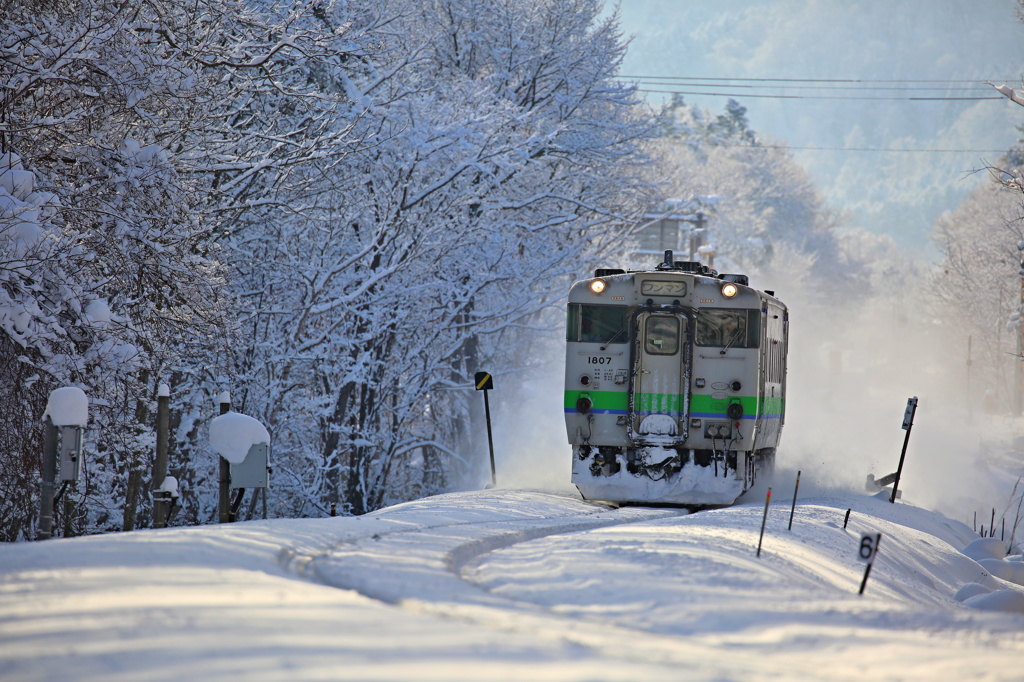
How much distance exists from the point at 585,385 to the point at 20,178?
27.5ft

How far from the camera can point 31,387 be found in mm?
11484

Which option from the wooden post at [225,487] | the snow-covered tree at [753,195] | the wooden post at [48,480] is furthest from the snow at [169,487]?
the snow-covered tree at [753,195]

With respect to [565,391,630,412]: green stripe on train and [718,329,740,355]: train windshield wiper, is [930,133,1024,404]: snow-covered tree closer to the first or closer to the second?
[718,329,740,355]: train windshield wiper

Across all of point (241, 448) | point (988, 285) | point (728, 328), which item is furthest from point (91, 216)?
point (988, 285)

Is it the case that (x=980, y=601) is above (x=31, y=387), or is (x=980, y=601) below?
below

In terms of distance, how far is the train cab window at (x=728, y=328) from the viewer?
627 inches

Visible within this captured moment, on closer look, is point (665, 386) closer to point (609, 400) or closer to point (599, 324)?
point (609, 400)

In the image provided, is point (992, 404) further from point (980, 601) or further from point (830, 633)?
point (830, 633)

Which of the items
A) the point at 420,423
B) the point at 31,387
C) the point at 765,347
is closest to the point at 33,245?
the point at 31,387

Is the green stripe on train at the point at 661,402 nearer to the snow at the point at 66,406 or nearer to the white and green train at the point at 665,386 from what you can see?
the white and green train at the point at 665,386

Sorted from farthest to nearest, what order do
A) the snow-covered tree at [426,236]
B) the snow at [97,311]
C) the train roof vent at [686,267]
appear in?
1. the snow-covered tree at [426,236]
2. the train roof vent at [686,267]
3. the snow at [97,311]

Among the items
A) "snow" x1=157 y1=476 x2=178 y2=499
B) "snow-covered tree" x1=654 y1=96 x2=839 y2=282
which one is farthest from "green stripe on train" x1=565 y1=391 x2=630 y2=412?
"snow-covered tree" x1=654 y1=96 x2=839 y2=282

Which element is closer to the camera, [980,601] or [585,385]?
[980,601]

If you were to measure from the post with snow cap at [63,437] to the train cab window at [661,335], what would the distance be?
8.71 m
